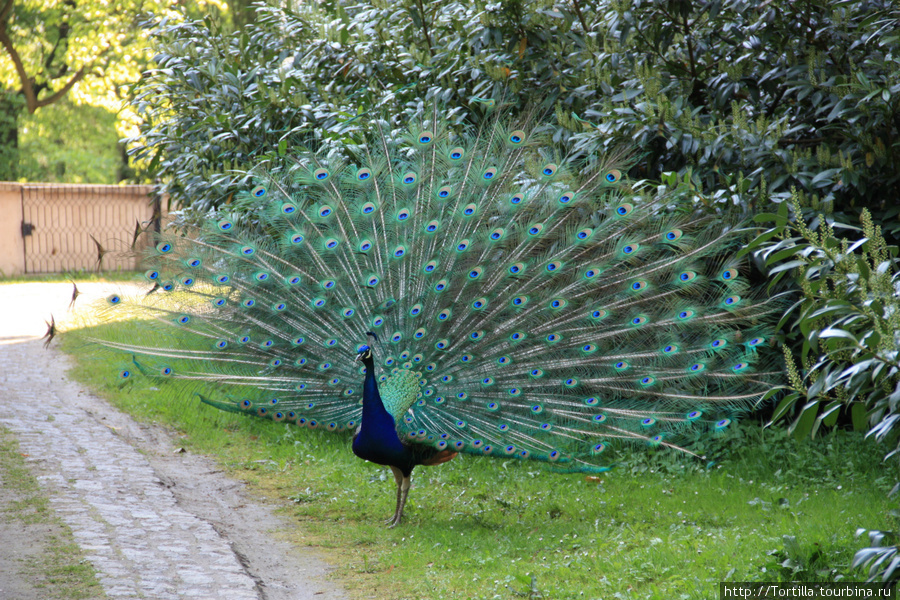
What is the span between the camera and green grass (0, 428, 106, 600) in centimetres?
414

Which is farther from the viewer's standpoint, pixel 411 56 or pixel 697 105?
pixel 411 56

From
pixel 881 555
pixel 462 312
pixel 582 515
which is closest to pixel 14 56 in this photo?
pixel 462 312

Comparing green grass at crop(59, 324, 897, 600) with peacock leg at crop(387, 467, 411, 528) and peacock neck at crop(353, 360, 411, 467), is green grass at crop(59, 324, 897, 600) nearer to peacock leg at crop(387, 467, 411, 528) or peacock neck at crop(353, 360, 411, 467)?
peacock leg at crop(387, 467, 411, 528)

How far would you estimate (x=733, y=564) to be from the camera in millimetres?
4039

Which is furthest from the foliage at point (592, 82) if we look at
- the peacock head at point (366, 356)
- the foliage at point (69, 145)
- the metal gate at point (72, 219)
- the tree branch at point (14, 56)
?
the foliage at point (69, 145)

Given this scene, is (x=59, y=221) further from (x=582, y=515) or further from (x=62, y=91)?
(x=582, y=515)

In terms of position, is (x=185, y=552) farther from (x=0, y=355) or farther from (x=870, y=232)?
(x=0, y=355)

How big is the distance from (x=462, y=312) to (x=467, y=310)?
34 millimetres

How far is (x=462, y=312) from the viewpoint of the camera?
536cm

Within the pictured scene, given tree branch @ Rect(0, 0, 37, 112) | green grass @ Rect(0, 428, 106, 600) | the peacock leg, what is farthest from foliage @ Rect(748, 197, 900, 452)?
tree branch @ Rect(0, 0, 37, 112)

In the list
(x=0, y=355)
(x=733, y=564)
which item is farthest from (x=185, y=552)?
(x=0, y=355)

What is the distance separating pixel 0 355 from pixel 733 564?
368 inches

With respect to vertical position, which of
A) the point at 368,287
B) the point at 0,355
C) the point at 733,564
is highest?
the point at 368,287

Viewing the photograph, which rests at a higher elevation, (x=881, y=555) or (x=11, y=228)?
(x=881, y=555)
